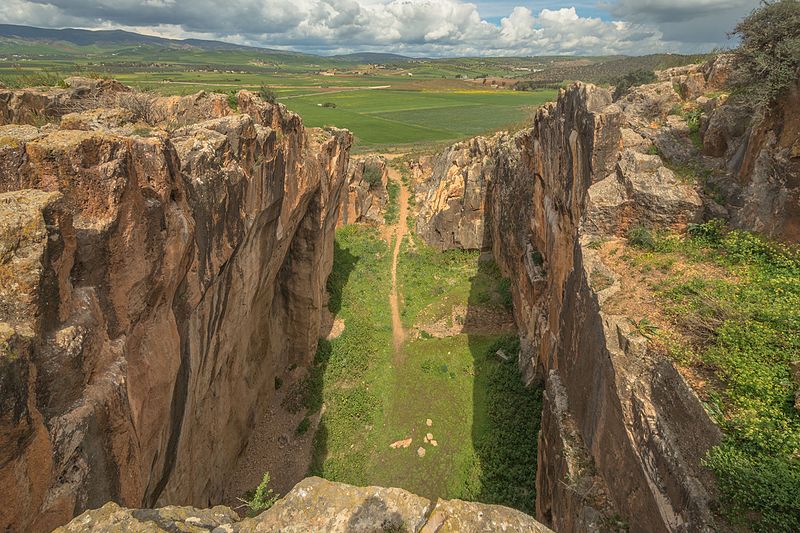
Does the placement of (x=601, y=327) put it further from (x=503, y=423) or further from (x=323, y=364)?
(x=323, y=364)

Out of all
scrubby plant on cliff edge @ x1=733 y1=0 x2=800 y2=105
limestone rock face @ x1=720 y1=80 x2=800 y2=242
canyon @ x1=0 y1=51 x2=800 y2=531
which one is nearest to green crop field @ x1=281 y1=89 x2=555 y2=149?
canyon @ x1=0 y1=51 x2=800 y2=531

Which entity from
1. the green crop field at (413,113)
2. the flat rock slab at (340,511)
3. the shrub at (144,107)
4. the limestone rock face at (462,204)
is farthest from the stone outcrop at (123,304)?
the green crop field at (413,113)

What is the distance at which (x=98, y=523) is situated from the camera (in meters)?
4.99

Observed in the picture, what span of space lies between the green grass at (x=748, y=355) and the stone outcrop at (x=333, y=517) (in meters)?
4.03

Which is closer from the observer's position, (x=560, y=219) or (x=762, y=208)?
(x=762, y=208)

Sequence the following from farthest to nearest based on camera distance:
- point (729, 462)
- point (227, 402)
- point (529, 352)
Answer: point (529, 352) < point (227, 402) < point (729, 462)

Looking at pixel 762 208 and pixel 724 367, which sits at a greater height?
pixel 762 208

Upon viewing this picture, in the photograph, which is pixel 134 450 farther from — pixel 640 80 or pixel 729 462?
pixel 640 80

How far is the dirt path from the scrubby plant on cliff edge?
804 inches

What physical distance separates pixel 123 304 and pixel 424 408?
16005 mm

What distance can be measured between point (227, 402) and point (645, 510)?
47.2ft

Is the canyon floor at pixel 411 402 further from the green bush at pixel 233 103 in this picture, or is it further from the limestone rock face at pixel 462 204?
the green bush at pixel 233 103

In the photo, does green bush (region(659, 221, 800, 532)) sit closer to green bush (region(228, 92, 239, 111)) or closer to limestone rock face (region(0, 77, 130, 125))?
green bush (region(228, 92, 239, 111))

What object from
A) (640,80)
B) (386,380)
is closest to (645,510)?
(386,380)
